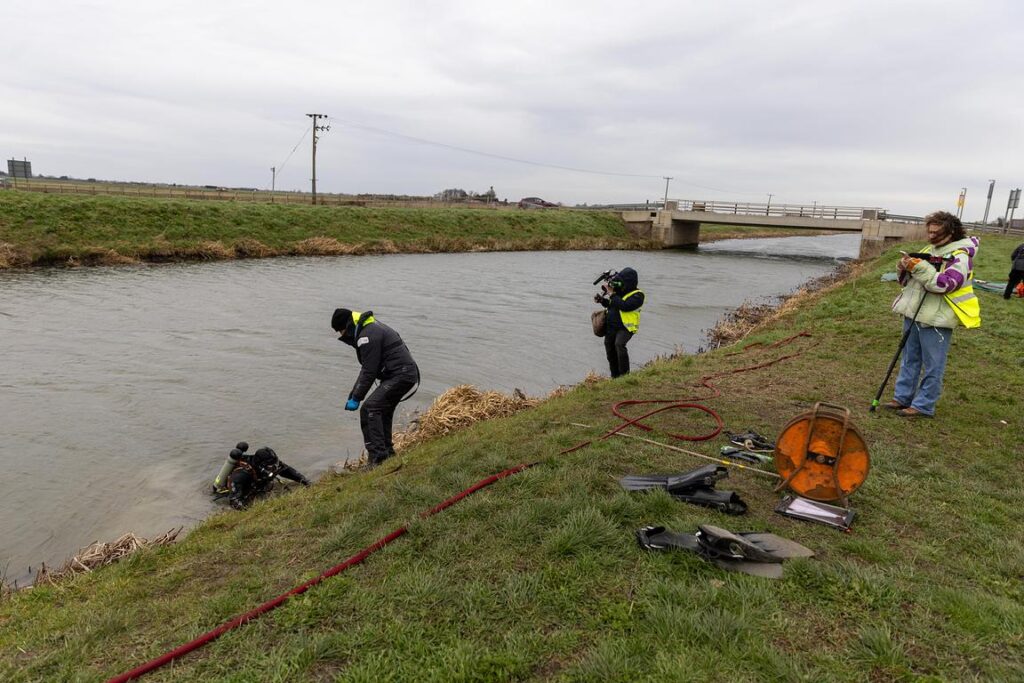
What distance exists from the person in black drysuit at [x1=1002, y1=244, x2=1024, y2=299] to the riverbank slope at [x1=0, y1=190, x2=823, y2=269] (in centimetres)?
3203

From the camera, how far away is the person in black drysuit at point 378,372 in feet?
24.7

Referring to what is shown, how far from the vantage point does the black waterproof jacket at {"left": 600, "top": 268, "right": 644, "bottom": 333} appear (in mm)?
9867

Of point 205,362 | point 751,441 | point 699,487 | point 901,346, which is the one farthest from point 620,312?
point 205,362

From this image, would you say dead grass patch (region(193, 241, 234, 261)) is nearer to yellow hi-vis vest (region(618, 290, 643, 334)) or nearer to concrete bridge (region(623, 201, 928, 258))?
yellow hi-vis vest (region(618, 290, 643, 334))

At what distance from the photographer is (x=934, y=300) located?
691 cm

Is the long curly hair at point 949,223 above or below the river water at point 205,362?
above

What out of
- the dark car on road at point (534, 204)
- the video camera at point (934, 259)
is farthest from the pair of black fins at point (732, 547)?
the dark car on road at point (534, 204)

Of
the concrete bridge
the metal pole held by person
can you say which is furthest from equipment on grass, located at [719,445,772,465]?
the concrete bridge

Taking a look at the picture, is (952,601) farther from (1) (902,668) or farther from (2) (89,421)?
(2) (89,421)

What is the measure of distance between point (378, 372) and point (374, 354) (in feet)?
0.89

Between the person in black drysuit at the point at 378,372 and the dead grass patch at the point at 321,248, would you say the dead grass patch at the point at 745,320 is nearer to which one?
the person in black drysuit at the point at 378,372

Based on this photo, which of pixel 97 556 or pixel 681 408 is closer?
pixel 97 556

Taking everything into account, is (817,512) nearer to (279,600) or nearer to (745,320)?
(279,600)

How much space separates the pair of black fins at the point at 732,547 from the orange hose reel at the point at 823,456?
860 millimetres
